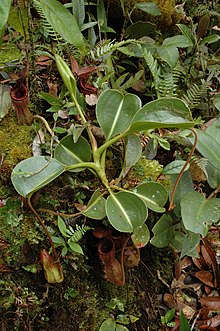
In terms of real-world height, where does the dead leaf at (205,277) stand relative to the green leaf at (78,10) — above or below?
below

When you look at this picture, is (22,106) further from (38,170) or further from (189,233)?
(189,233)

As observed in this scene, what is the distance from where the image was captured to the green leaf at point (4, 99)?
63.0 inches

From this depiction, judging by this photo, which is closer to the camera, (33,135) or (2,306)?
(2,306)

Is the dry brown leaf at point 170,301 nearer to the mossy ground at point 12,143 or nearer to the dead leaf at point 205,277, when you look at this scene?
the dead leaf at point 205,277

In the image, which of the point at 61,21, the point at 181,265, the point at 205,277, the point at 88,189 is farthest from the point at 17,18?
the point at 205,277

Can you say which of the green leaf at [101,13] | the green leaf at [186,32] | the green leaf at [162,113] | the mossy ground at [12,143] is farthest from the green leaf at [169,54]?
the mossy ground at [12,143]

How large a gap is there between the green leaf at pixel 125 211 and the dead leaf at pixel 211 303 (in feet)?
1.97

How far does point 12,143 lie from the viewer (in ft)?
5.18

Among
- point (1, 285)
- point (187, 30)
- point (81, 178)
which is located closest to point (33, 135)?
point (81, 178)

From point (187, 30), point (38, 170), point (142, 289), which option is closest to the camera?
point (38, 170)

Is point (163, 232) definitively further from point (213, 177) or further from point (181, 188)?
point (213, 177)

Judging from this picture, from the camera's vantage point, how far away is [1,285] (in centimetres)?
140

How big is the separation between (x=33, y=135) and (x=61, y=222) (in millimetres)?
361

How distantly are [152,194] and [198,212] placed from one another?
162 millimetres
